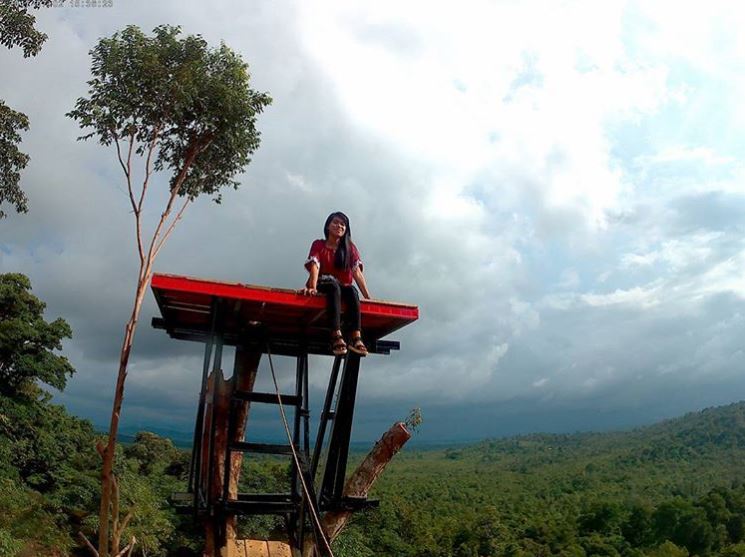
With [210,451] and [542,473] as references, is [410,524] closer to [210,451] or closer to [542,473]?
[210,451]

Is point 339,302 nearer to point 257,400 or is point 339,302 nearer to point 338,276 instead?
point 338,276

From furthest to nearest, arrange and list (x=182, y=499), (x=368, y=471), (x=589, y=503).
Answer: (x=589, y=503)
(x=368, y=471)
(x=182, y=499)

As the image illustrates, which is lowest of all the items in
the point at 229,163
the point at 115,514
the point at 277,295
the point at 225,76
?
the point at 115,514

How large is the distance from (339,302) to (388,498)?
136 ft

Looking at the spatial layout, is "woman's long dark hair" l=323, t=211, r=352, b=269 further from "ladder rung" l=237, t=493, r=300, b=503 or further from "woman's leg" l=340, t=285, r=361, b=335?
"ladder rung" l=237, t=493, r=300, b=503

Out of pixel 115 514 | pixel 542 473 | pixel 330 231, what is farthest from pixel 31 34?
pixel 542 473

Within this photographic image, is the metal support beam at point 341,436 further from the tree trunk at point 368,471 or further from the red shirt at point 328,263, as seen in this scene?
the red shirt at point 328,263

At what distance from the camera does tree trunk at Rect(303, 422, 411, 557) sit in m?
6.86

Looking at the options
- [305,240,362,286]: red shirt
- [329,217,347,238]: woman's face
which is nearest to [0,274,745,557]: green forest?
[305,240,362,286]: red shirt

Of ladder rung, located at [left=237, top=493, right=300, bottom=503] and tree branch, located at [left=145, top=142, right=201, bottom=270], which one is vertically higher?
tree branch, located at [left=145, top=142, right=201, bottom=270]

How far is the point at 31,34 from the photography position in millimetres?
11336

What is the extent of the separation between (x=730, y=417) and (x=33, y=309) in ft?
469

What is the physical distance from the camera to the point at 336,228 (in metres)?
6.82

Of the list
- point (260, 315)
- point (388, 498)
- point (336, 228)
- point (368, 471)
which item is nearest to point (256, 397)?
point (260, 315)
